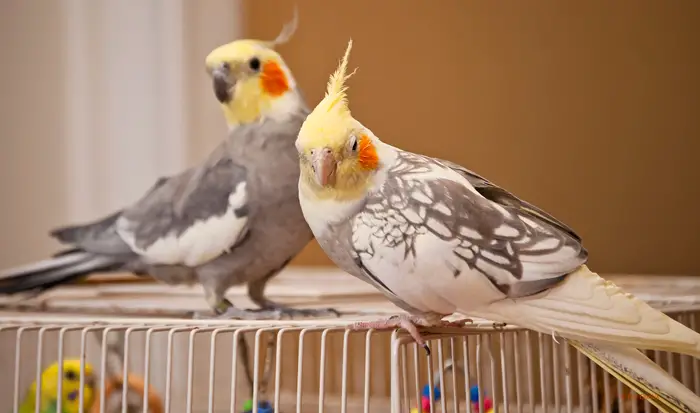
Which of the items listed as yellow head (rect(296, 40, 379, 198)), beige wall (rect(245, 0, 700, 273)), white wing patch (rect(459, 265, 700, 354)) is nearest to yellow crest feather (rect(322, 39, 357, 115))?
yellow head (rect(296, 40, 379, 198))

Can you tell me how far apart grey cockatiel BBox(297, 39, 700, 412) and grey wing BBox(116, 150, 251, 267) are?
0.25 meters

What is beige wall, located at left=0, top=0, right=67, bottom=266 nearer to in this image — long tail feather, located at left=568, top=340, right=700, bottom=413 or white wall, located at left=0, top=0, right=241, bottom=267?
white wall, located at left=0, top=0, right=241, bottom=267

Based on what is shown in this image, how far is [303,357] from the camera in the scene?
3.11 ft

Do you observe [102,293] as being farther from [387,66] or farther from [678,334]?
[678,334]

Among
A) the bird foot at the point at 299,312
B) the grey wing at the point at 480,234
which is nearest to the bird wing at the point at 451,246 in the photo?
the grey wing at the point at 480,234

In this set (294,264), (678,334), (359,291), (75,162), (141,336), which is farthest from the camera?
(294,264)

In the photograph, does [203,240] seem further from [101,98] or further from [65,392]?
[101,98]

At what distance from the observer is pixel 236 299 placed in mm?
1137

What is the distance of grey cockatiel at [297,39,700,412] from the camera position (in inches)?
22.8

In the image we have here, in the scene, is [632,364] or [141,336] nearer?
[632,364]

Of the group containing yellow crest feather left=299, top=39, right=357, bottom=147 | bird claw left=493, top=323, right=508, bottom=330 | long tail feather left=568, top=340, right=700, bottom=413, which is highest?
yellow crest feather left=299, top=39, right=357, bottom=147

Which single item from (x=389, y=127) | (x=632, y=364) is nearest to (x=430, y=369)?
(x=632, y=364)

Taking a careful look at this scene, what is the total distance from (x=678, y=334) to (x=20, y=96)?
4.15 ft

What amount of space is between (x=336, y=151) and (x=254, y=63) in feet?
1.08
